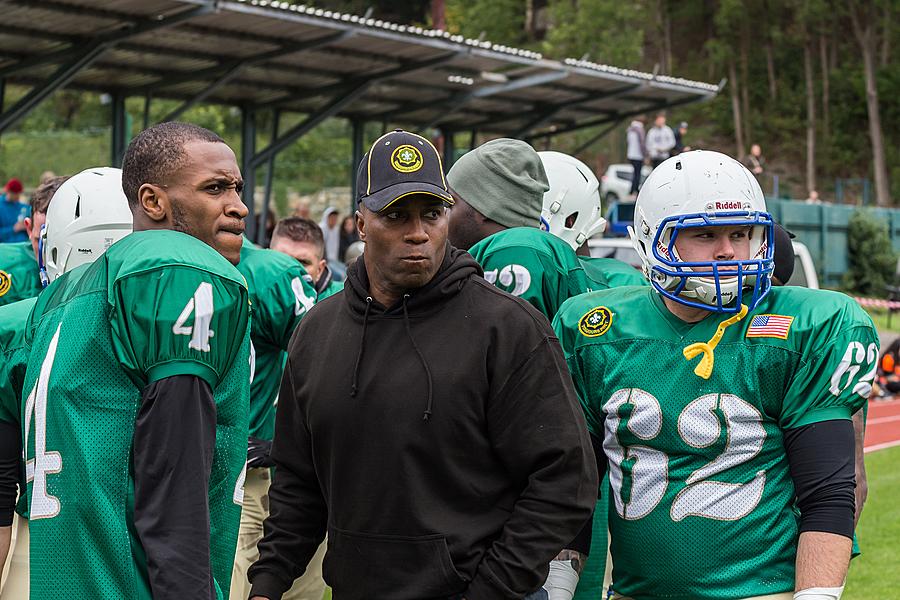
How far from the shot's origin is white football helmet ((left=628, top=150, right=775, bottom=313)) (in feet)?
11.4

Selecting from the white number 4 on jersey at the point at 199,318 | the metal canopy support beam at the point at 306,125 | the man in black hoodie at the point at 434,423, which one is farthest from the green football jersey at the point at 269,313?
the metal canopy support beam at the point at 306,125

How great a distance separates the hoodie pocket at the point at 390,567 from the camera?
3.04 metres

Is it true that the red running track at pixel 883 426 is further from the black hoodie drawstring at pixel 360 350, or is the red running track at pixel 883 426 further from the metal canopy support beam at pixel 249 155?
the black hoodie drawstring at pixel 360 350

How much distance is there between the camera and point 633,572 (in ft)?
11.6

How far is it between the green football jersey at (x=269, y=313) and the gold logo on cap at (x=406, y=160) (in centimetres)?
223

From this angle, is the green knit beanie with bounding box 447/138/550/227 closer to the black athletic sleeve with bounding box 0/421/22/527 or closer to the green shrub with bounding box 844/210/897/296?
the black athletic sleeve with bounding box 0/421/22/527

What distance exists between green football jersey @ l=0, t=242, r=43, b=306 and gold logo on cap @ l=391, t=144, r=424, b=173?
3054 mm

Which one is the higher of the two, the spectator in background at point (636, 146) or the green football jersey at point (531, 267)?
the green football jersey at point (531, 267)

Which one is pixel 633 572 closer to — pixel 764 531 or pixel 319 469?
pixel 764 531

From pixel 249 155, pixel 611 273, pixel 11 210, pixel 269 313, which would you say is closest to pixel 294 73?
pixel 249 155

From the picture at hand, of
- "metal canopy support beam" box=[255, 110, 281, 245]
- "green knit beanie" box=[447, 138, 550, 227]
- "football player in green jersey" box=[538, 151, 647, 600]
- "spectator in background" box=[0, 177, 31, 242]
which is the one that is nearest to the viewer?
"green knit beanie" box=[447, 138, 550, 227]

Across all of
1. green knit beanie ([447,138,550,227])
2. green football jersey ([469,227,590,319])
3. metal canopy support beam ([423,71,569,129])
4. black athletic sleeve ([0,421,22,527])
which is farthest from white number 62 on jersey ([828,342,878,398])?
metal canopy support beam ([423,71,569,129])

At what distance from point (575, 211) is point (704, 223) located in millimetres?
1896

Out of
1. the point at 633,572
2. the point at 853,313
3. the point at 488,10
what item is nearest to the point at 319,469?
the point at 633,572
